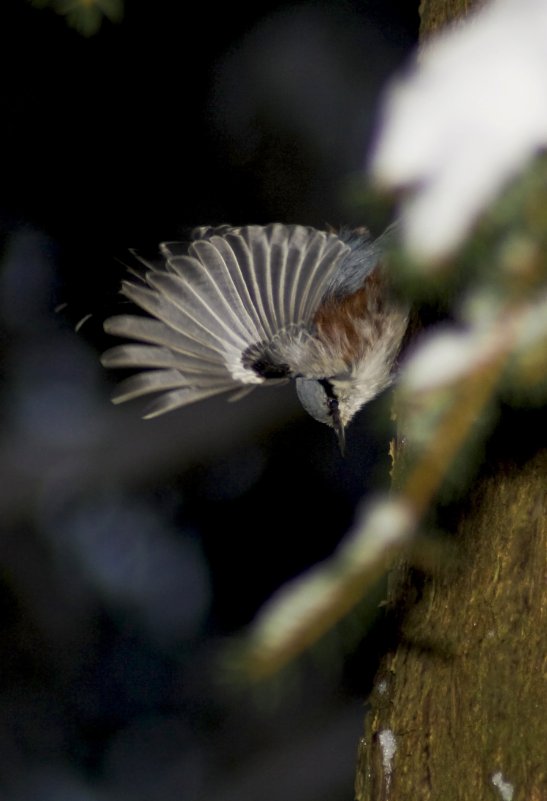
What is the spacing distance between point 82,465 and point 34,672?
1.74ft

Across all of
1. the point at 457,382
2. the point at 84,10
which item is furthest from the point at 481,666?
the point at 84,10

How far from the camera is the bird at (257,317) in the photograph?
153 centimetres

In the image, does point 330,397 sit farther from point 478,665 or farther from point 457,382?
point 457,382

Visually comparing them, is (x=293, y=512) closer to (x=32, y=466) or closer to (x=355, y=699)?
(x=355, y=699)

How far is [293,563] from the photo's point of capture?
106 inches

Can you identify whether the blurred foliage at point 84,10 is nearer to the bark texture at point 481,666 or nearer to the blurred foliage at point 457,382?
the blurred foliage at point 457,382

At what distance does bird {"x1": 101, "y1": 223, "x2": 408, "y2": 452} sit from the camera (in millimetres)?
1530

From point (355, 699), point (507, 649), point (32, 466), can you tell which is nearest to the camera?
point (507, 649)

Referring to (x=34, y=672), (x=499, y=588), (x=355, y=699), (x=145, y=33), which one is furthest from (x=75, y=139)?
(x=499, y=588)

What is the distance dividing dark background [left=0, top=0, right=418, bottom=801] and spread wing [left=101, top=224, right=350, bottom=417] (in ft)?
2.76

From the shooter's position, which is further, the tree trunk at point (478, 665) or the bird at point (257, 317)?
the bird at point (257, 317)

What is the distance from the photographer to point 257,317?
1.62 meters

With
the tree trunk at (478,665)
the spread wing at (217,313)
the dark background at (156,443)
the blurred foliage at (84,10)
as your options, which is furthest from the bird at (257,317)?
the dark background at (156,443)

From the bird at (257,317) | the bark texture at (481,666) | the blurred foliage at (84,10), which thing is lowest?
the bark texture at (481,666)
